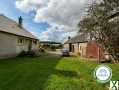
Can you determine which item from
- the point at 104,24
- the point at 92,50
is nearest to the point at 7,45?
the point at 104,24

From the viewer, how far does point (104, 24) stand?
19.2 metres

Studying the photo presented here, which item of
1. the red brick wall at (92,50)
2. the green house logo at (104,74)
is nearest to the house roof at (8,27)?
the red brick wall at (92,50)

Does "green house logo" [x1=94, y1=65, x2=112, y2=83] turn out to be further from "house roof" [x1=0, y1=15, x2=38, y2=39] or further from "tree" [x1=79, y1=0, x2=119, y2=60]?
"house roof" [x1=0, y1=15, x2=38, y2=39]

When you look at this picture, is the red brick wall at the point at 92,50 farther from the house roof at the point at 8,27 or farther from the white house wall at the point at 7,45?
the white house wall at the point at 7,45

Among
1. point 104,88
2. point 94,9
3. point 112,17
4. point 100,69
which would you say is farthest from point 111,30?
point 100,69

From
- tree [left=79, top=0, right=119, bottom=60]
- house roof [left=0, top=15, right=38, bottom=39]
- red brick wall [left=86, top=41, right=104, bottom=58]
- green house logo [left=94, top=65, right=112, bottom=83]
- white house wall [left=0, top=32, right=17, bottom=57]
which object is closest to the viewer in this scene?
green house logo [left=94, top=65, right=112, bottom=83]

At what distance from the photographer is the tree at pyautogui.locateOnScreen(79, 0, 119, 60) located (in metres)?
19.0

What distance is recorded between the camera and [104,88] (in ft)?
28.1

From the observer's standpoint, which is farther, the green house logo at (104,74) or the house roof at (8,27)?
the house roof at (8,27)

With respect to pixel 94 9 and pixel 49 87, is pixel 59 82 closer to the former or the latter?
pixel 49 87

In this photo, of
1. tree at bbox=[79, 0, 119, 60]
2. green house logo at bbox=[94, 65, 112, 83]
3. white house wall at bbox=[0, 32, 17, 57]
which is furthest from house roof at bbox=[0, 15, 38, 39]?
green house logo at bbox=[94, 65, 112, 83]

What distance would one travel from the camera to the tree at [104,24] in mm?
19031

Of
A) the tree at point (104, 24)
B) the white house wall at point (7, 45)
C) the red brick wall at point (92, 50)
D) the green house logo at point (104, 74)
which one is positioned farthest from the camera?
the red brick wall at point (92, 50)

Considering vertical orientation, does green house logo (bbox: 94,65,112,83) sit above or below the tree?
below
